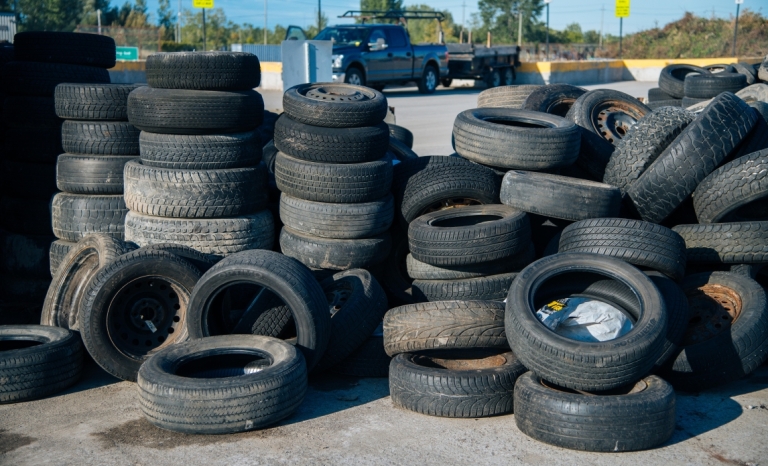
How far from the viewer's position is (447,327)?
509 cm

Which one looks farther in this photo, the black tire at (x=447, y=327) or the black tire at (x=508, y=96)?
the black tire at (x=508, y=96)

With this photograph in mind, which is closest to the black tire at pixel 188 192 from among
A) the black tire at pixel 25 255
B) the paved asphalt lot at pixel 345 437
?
the black tire at pixel 25 255

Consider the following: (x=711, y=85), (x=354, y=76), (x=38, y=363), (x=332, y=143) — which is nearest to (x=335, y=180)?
(x=332, y=143)

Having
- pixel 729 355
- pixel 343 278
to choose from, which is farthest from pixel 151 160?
pixel 729 355

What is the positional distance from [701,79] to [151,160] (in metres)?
8.48

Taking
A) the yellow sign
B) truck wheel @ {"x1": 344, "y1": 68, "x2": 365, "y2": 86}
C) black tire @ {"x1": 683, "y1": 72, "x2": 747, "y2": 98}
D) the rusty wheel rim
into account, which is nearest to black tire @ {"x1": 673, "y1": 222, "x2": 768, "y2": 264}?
the rusty wheel rim

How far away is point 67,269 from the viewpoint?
6.46 metres

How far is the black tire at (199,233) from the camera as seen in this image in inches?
263

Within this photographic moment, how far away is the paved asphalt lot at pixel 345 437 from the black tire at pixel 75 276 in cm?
90

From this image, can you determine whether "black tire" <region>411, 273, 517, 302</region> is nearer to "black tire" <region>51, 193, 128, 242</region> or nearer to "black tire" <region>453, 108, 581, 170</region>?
"black tire" <region>453, 108, 581, 170</region>

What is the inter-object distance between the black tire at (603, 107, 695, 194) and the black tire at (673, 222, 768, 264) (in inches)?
31.6

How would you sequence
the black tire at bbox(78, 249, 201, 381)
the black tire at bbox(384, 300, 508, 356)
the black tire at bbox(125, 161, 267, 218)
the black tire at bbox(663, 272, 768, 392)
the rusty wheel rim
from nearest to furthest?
the black tire at bbox(384, 300, 508, 356)
the black tire at bbox(663, 272, 768, 392)
the black tire at bbox(78, 249, 201, 381)
the rusty wheel rim
the black tire at bbox(125, 161, 267, 218)

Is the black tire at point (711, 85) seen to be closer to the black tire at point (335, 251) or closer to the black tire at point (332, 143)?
the black tire at point (332, 143)

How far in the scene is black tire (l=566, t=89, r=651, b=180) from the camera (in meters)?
7.66
